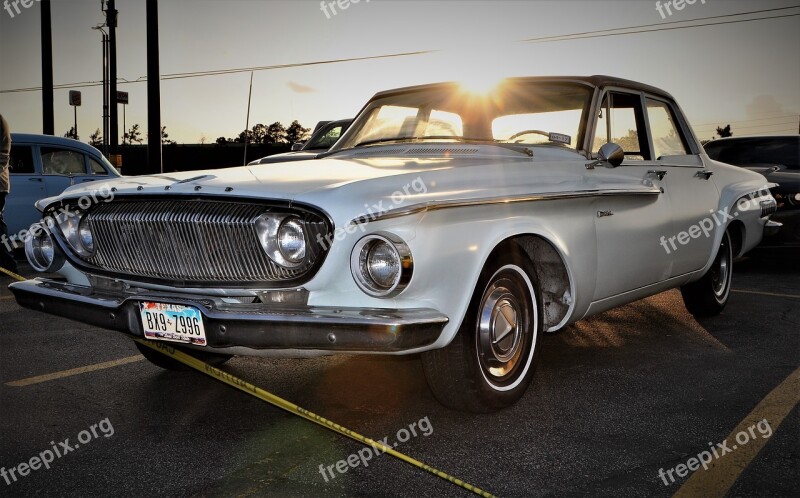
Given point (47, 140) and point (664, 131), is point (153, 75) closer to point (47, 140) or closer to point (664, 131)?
point (47, 140)

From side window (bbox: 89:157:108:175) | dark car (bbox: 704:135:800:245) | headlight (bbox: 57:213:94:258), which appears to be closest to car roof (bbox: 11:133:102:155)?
side window (bbox: 89:157:108:175)

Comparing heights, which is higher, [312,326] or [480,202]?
[480,202]

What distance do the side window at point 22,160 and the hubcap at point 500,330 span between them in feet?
27.8

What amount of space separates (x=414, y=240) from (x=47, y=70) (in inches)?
785

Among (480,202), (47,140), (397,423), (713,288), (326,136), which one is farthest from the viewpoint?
(326,136)

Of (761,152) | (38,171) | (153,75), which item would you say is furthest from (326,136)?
(761,152)

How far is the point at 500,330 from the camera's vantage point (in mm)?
3586

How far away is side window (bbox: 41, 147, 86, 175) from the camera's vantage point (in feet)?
34.2

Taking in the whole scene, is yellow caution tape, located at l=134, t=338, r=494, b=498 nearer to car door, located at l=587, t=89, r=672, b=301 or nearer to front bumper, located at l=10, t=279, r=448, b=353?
front bumper, located at l=10, t=279, r=448, b=353

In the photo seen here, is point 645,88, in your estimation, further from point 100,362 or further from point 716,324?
point 100,362

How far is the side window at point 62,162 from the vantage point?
10.4 meters

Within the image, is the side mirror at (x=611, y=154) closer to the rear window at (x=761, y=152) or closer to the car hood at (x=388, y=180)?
the car hood at (x=388, y=180)

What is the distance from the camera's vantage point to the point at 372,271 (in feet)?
9.88

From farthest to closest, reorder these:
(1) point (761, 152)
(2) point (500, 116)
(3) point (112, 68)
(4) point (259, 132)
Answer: (4) point (259, 132) → (3) point (112, 68) → (1) point (761, 152) → (2) point (500, 116)
